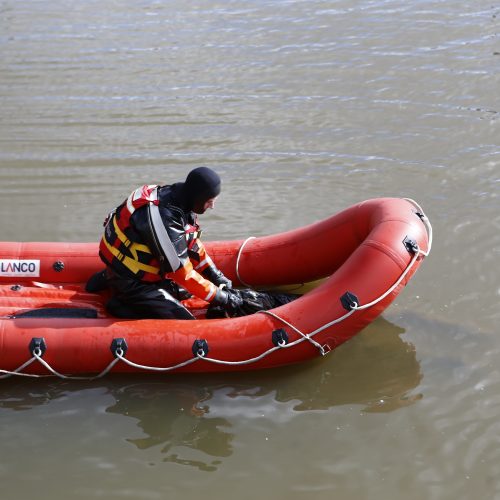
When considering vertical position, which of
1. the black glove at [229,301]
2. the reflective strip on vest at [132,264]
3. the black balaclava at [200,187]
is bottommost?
the black glove at [229,301]

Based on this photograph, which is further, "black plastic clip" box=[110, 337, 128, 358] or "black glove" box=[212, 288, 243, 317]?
"black glove" box=[212, 288, 243, 317]

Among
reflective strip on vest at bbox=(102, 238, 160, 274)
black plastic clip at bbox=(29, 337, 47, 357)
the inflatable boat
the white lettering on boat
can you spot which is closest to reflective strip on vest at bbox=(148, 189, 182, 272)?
reflective strip on vest at bbox=(102, 238, 160, 274)

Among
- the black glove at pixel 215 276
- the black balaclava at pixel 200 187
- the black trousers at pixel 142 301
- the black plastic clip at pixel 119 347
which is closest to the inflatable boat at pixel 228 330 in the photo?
the black plastic clip at pixel 119 347

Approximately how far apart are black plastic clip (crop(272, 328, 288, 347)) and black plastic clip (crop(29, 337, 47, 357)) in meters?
1.37

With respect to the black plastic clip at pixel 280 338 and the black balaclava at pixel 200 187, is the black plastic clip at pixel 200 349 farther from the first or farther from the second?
the black balaclava at pixel 200 187

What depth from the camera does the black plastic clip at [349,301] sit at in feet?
16.0

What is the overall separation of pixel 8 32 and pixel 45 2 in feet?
4.00

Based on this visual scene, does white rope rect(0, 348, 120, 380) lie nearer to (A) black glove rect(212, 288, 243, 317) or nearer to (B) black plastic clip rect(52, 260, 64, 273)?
(A) black glove rect(212, 288, 243, 317)

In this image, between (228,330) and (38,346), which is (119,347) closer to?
(38,346)

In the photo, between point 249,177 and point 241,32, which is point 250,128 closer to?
A: point 249,177

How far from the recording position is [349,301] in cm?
488

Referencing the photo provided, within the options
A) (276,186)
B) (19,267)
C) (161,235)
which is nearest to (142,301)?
(161,235)

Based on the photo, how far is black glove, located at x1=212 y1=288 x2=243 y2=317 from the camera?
516cm

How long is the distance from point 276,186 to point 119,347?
2.80 metres
